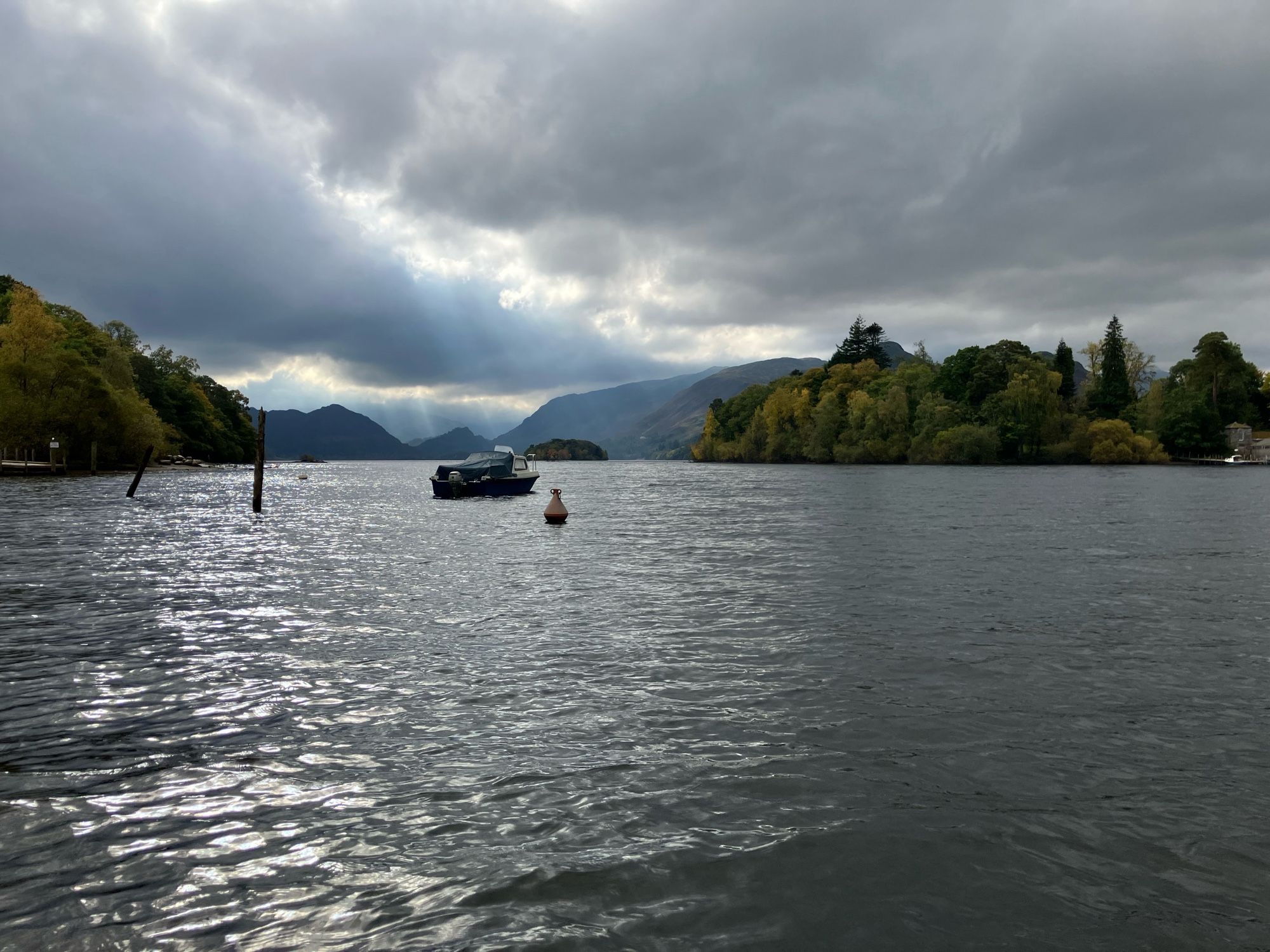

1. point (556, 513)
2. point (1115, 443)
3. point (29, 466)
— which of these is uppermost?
point (1115, 443)

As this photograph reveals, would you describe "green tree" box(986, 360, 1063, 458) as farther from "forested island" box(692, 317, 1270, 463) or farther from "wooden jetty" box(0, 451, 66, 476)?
"wooden jetty" box(0, 451, 66, 476)

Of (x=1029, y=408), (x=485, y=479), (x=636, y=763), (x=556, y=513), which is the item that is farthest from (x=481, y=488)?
(x=1029, y=408)

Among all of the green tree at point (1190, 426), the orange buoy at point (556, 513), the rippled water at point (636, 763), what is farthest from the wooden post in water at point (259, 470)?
the green tree at point (1190, 426)

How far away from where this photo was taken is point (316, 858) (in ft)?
21.2

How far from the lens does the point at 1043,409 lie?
133 meters

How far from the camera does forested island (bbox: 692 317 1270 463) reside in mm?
136500

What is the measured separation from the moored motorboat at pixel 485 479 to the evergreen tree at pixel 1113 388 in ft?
413

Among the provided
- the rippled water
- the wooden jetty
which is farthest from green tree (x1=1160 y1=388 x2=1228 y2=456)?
the wooden jetty

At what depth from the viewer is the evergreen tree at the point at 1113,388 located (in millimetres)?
149875

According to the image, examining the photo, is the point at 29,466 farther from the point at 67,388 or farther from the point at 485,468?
the point at 485,468

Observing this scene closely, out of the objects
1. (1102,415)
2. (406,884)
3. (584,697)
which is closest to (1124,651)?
(584,697)

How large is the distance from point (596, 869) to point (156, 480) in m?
103

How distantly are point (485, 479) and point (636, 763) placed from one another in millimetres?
62920

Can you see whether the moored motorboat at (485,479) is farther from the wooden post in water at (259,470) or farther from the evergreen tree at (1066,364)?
the evergreen tree at (1066,364)
